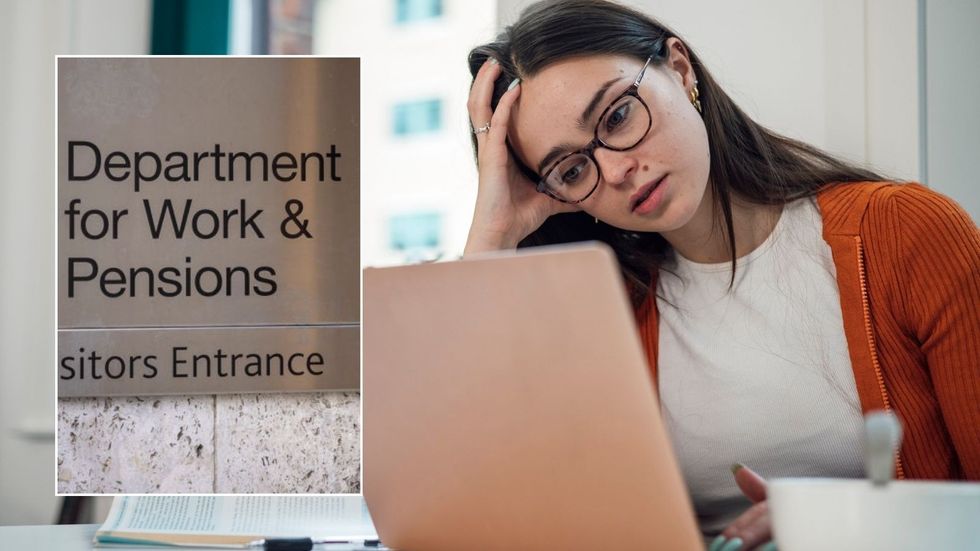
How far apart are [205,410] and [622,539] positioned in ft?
3.50

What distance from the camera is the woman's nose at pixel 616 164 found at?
1.23 metres

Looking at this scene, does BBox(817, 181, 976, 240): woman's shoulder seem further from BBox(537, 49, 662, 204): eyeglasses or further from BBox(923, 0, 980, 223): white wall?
BBox(923, 0, 980, 223): white wall

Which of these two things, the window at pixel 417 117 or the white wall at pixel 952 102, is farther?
the window at pixel 417 117

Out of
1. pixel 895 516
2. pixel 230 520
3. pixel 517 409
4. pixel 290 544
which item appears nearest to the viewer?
pixel 895 516

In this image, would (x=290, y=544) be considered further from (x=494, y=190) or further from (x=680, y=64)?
(x=680, y=64)

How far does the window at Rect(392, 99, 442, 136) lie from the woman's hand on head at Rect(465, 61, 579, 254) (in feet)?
3.18

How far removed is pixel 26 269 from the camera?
7.23ft

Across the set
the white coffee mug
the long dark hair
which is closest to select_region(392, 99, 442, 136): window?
the long dark hair

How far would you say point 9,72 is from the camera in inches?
87.1

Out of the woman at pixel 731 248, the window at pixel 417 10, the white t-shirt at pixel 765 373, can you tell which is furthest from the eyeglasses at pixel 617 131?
the window at pixel 417 10

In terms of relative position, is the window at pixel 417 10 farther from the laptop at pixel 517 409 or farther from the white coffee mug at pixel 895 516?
the white coffee mug at pixel 895 516

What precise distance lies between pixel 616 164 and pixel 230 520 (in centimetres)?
63

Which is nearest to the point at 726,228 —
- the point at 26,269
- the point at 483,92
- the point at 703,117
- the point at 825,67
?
the point at 703,117

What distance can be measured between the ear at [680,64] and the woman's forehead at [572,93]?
7 cm
